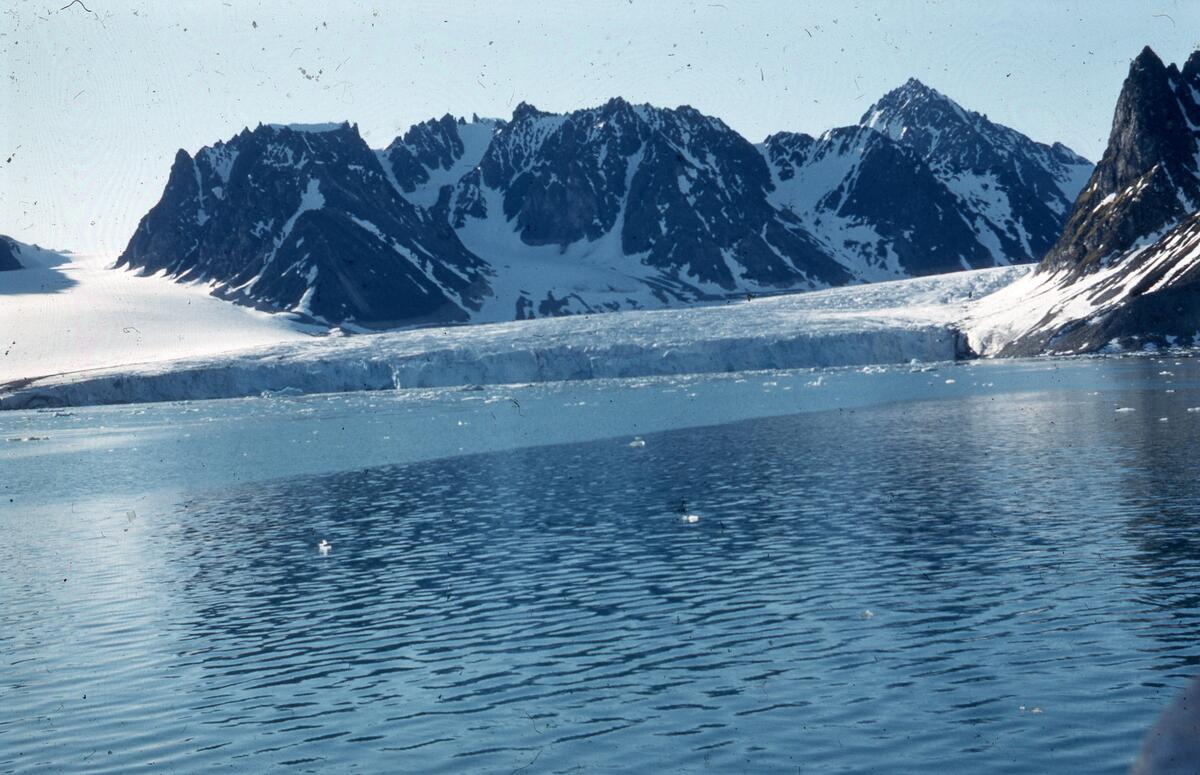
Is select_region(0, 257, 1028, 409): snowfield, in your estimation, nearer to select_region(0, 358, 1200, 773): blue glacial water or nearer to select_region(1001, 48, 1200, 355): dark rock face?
select_region(1001, 48, 1200, 355): dark rock face

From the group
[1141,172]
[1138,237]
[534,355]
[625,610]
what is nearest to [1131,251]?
[1138,237]

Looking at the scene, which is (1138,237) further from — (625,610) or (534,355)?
(625,610)

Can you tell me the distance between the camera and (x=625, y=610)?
25.6 m

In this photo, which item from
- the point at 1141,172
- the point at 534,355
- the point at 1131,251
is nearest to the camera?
the point at 534,355

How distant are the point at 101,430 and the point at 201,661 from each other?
76263 millimetres

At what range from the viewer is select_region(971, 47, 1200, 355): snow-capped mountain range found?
123500mm

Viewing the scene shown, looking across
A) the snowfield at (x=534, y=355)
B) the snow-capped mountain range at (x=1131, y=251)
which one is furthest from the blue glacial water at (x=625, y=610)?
the snowfield at (x=534, y=355)

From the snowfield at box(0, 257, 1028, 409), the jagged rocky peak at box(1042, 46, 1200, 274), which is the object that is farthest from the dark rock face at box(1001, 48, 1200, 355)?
the snowfield at box(0, 257, 1028, 409)

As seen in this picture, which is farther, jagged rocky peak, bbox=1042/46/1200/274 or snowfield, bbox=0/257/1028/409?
jagged rocky peak, bbox=1042/46/1200/274

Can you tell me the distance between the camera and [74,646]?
25375mm

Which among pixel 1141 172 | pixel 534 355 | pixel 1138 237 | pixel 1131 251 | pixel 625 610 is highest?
pixel 1141 172

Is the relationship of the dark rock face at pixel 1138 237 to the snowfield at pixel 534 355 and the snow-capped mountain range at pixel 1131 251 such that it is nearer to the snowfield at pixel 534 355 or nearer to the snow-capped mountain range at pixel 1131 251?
the snow-capped mountain range at pixel 1131 251

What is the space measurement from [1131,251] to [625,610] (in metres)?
133

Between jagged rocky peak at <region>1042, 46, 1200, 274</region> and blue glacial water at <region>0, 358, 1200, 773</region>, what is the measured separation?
101162mm
